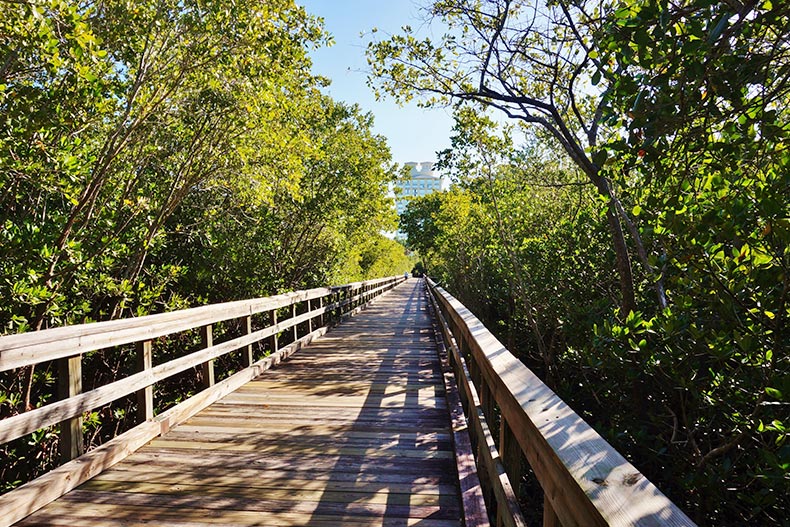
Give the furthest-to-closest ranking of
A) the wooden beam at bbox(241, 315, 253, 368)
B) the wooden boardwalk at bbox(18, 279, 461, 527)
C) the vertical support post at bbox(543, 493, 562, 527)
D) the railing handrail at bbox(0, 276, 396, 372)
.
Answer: the wooden beam at bbox(241, 315, 253, 368) → the wooden boardwalk at bbox(18, 279, 461, 527) → the railing handrail at bbox(0, 276, 396, 372) → the vertical support post at bbox(543, 493, 562, 527)

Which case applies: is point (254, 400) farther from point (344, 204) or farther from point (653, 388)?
point (344, 204)

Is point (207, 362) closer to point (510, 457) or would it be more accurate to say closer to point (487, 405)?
point (487, 405)

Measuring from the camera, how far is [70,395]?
2809 millimetres

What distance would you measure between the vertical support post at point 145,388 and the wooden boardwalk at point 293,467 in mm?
233

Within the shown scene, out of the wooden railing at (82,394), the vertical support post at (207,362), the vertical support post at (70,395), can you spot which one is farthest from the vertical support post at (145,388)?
the vertical support post at (207,362)

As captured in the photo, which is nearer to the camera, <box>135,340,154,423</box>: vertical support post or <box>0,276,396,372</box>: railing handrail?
<box>0,276,396,372</box>: railing handrail

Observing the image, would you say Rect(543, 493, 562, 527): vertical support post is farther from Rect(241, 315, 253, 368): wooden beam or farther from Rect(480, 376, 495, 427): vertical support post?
Rect(241, 315, 253, 368): wooden beam

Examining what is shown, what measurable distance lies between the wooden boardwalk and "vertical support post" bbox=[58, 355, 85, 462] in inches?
9.2

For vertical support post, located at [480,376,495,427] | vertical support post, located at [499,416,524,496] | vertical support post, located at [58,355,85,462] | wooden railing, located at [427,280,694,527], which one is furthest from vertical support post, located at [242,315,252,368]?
vertical support post, located at [499,416,524,496]

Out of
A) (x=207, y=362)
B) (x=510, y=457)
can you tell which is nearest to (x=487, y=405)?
(x=510, y=457)

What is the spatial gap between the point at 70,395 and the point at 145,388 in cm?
79

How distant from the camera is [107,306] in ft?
23.9

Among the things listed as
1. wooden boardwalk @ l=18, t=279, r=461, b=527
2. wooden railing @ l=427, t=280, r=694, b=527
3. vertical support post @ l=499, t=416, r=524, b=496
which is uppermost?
wooden railing @ l=427, t=280, r=694, b=527

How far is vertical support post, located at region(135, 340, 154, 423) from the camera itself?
351cm
